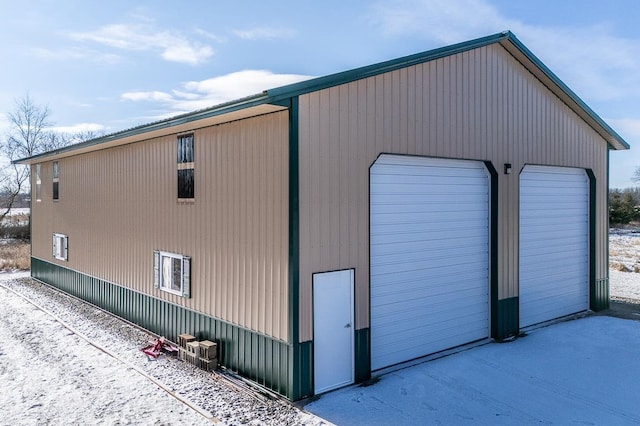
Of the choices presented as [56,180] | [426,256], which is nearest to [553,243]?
[426,256]

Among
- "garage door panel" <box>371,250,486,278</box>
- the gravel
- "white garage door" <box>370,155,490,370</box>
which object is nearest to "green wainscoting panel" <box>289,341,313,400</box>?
the gravel

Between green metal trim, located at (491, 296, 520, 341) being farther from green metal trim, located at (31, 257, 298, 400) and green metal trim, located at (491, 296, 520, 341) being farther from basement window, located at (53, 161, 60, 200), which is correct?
basement window, located at (53, 161, 60, 200)

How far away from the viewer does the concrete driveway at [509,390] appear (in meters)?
6.00

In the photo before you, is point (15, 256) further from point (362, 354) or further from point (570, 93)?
point (570, 93)

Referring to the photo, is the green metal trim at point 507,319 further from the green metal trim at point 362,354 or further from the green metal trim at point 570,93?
the green metal trim at point 570,93

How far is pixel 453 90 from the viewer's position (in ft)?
29.0

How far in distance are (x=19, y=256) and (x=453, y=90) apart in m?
22.7

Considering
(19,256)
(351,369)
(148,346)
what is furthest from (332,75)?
(19,256)

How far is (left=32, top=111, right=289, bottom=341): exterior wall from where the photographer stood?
679cm

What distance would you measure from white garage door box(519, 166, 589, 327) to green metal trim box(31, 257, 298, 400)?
20.4 ft

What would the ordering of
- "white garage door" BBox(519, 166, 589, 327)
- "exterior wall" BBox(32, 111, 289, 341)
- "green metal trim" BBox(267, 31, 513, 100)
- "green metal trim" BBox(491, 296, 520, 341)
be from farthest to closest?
"white garage door" BBox(519, 166, 589, 327) → "green metal trim" BBox(491, 296, 520, 341) → "exterior wall" BBox(32, 111, 289, 341) → "green metal trim" BBox(267, 31, 513, 100)

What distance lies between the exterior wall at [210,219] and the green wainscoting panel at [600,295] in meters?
9.51

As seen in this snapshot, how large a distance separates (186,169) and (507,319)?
7.33 m

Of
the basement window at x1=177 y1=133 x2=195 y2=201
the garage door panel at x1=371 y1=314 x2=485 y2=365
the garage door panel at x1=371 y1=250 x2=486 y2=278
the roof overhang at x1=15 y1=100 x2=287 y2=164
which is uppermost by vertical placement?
the roof overhang at x1=15 y1=100 x2=287 y2=164
